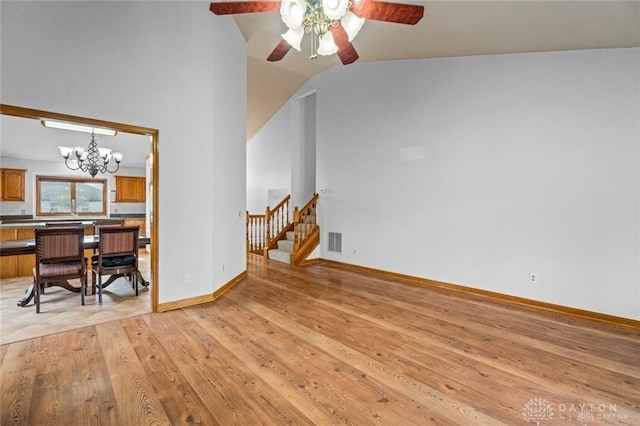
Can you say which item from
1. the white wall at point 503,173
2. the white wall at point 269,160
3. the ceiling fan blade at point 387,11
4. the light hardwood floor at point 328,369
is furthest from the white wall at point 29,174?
the ceiling fan blade at point 387,11

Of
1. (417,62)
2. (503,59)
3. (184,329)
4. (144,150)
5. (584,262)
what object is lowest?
(184,329)

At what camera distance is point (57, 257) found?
3.54 metres

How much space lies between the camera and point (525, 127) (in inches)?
150

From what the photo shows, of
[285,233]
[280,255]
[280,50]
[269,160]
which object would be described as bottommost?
[280,255]

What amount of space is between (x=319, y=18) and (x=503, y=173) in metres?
3.20

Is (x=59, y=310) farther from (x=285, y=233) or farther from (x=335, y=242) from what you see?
(x=335, y=242)

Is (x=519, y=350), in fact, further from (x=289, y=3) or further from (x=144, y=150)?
(x=144, y=150)

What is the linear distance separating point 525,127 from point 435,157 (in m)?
1.24

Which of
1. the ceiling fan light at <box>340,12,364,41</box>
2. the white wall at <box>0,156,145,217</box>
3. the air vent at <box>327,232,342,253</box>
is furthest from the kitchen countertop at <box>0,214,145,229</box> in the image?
the ceiling fan light at <box>340,12,364,41</box>

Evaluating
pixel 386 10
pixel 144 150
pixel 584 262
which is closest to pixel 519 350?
pixel 584 262

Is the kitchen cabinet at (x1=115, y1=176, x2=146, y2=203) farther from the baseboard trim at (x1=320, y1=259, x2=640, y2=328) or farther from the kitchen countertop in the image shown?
the baseboard trim at (x1=320, y1=259, x2=640, y2=328)

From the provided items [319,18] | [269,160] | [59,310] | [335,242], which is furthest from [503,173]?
[269,160]

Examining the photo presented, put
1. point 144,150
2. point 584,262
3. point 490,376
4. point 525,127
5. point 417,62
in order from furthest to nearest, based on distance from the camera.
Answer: point 144,150
point 417,62
point 525,127
point 584,262
point 490,376

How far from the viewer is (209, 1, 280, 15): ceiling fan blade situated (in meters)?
2.41
